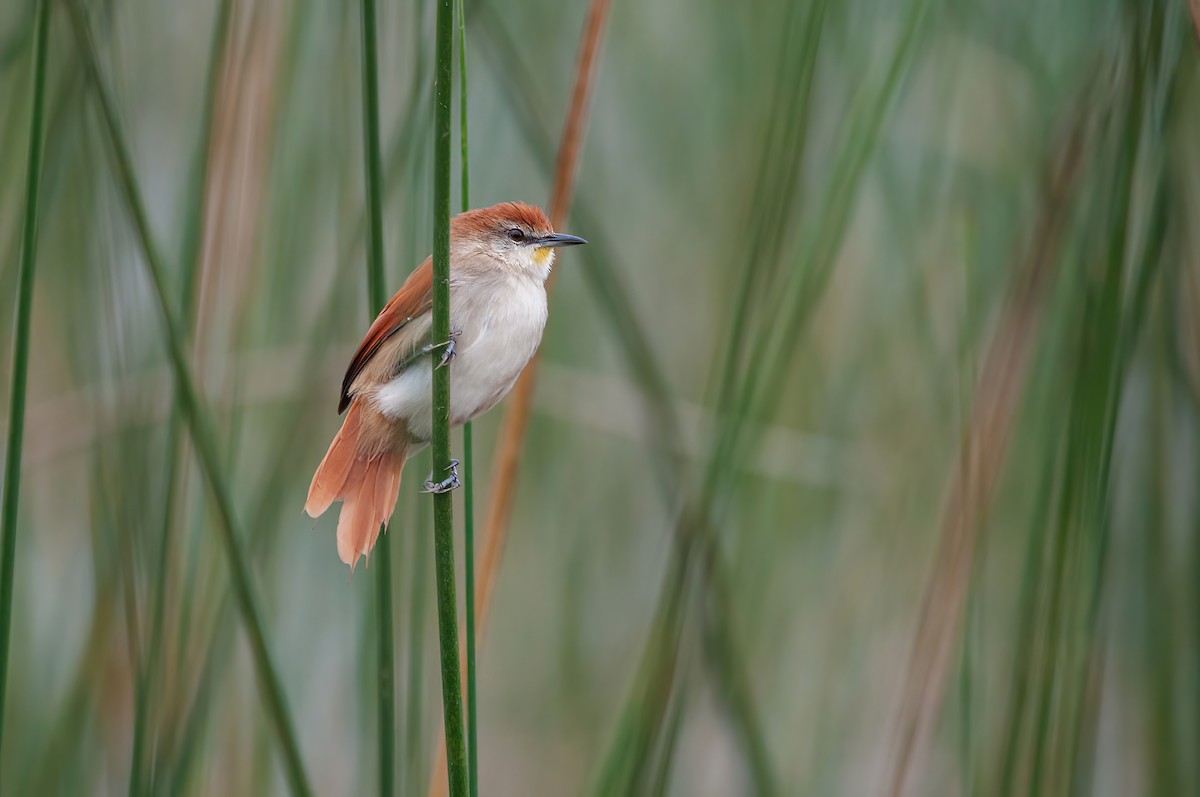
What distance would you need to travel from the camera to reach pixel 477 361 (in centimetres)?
138

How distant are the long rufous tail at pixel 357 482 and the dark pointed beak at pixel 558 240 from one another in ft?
1.19

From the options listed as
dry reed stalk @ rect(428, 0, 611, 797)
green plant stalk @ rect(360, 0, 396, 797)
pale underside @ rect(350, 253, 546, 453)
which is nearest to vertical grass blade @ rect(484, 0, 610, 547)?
dry reed stalk @ rect(428, 0, 611, 797)

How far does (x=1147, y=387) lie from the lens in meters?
1.75

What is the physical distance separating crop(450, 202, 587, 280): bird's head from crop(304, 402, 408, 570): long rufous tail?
336mm

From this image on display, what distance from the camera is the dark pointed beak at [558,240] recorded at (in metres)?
1.58

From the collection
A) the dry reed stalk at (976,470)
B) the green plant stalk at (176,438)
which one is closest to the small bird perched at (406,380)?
the green plant stalk at (176,438)

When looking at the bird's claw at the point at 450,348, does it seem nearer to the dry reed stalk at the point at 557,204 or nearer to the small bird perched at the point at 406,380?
the small bird perched at the point at 406,380

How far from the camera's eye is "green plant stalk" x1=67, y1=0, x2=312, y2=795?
45.9 inches

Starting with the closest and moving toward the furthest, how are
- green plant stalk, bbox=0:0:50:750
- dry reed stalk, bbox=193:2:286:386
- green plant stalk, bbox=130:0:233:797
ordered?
green plant stalk, bbox=0:0:50:750 → green plant stalk, bbox=130:0:233:797 → dry reed stalk, bbox=193:2:286:386

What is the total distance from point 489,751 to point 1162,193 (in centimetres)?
244

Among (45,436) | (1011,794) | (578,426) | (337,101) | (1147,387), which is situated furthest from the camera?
(578,426)

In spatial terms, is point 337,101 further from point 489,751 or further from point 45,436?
point 489,751

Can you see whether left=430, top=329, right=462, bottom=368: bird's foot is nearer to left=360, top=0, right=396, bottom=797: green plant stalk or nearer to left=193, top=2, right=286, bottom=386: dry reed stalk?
left=360, top=0, right=396, bottom=797: green plant stalk

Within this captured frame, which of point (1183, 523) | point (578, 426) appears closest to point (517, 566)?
point (578, 426)
